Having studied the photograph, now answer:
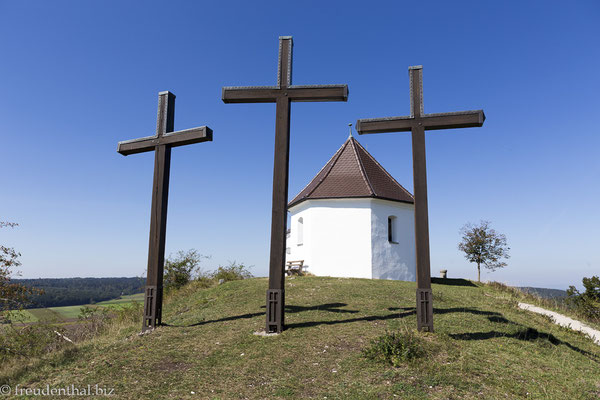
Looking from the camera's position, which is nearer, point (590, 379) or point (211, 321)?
point (590, 379)

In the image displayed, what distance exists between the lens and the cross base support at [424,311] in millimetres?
6662

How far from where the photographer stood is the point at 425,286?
6.82 m

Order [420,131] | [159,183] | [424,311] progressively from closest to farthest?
[424,311] → [420,131] → [159,183]

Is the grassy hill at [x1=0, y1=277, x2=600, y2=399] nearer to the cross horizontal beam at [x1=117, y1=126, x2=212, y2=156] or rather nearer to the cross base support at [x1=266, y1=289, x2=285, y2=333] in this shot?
the cross base support at [x1=266, y1=289, x2=285, y2=333]

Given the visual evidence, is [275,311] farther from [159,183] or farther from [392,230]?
[392,230]

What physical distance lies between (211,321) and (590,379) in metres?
7.03

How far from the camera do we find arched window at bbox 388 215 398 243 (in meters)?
19.1

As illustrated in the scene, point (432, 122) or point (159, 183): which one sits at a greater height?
point (432, 122)

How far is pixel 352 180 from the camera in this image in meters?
19.2

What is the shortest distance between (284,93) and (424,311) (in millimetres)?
5142

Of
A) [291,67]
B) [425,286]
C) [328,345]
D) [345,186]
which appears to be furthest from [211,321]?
[345,186]

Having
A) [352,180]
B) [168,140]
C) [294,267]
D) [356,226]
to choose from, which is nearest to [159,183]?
[168,140]

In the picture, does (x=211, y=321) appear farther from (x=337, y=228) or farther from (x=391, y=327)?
(x=337, y=228)

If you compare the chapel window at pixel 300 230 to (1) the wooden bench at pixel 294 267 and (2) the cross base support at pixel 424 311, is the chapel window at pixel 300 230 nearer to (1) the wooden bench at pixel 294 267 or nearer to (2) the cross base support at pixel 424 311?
(1) the wooden bench at pixel 294 267
